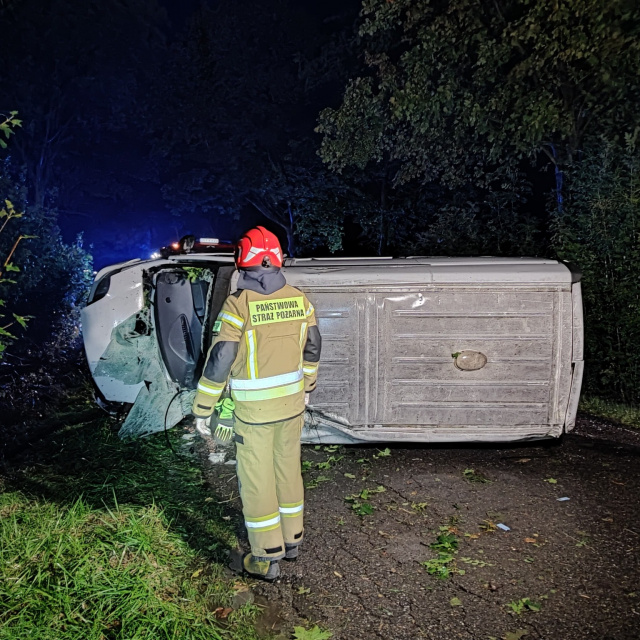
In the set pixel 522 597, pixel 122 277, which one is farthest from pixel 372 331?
pixel 122 277

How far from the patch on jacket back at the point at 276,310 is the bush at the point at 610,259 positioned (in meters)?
4.23

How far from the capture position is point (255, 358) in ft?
10.9

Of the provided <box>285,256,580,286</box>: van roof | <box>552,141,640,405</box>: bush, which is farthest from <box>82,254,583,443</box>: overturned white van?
<box>552,141,640,405</box>: bush

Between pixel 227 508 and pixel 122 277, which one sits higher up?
pixel 122 277

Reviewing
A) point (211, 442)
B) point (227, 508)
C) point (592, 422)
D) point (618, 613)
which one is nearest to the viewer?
point (618, 613)

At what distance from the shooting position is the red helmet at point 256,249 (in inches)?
133

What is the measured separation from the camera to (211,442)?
5.59 m

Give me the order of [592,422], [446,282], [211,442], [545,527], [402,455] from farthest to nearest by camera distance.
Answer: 1. [592,422]
2. [211,442]
3. [402,455]
4. [446,282]
5. [545,527]

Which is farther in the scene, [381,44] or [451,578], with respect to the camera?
[381,44]

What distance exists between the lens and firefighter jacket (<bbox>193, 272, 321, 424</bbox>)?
10.7 ft

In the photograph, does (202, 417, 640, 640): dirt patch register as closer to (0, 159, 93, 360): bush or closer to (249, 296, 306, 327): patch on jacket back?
(249, 296, 306, 327): patch on jacket back

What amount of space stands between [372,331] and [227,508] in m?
1.78

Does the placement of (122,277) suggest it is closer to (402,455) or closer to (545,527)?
(402,455)

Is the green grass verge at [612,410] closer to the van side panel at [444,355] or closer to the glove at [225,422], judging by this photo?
the van side panel at [444,355]
